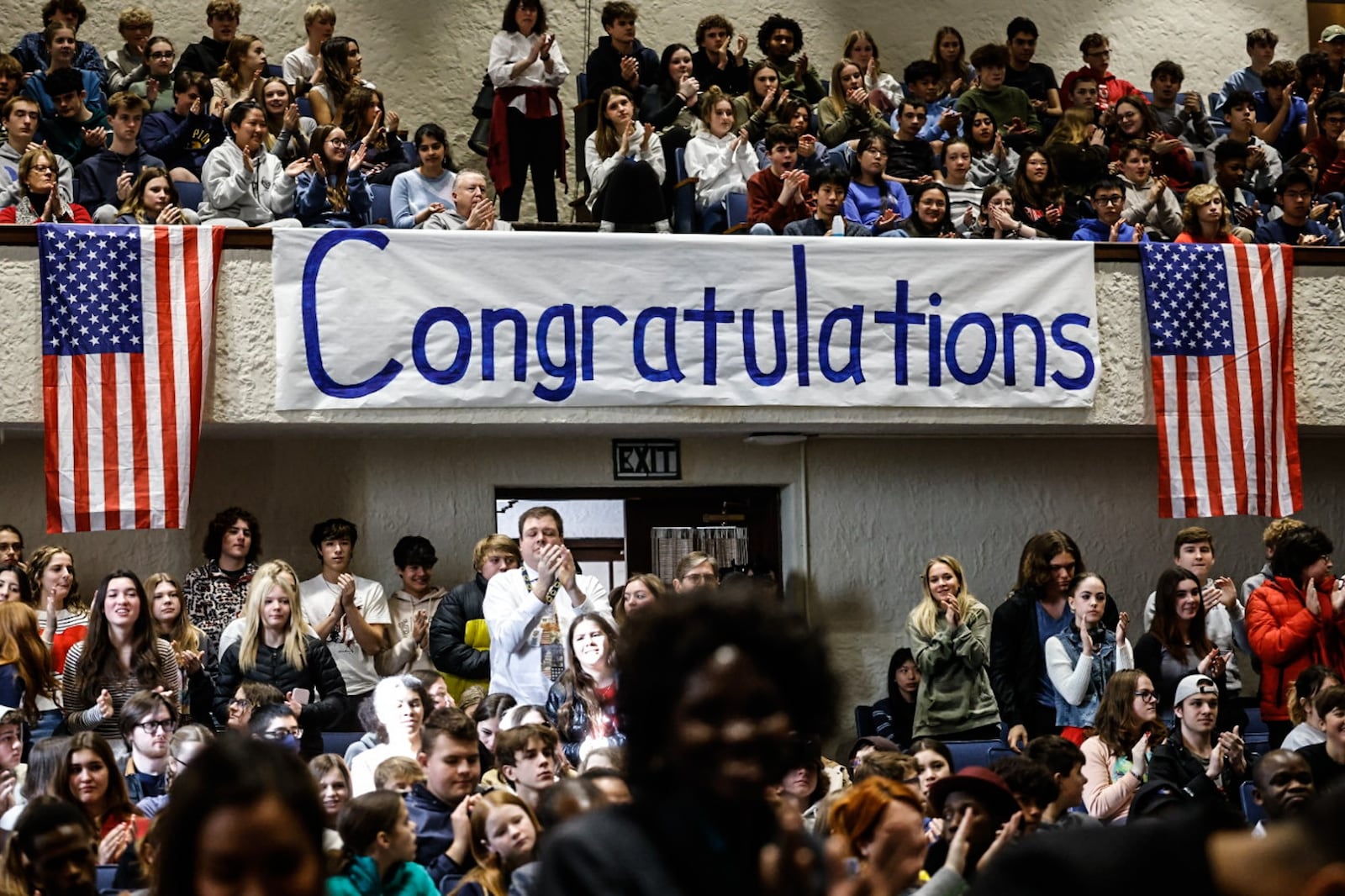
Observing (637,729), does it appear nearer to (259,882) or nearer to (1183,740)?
(259,882)

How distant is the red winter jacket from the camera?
25.5 ft

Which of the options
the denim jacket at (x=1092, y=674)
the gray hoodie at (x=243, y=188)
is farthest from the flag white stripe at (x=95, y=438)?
the denim jacket at (x=1092, y=674)

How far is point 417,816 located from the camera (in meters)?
4.98

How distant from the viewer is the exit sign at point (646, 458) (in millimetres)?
9398

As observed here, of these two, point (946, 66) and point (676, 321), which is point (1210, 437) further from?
point (946, 66)

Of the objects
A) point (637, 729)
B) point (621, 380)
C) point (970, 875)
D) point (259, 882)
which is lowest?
point (970, 875)

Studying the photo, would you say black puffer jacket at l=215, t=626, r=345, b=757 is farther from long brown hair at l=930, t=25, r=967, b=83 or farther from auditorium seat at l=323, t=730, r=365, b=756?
long brown hair at l=930, t=25, r=967, b=83

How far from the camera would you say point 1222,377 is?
891 centimetres

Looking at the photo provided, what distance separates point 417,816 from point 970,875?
1.69 m

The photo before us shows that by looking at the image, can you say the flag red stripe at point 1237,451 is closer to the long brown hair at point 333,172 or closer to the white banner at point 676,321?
the white banner at point 676,321

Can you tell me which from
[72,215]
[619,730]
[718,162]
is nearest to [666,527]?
[718,162]

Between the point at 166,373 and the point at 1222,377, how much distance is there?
503 cm

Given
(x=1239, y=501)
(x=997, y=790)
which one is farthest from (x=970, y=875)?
(x=1239, y=501)

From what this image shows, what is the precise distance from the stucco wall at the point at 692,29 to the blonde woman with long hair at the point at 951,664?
5993 millimetres
